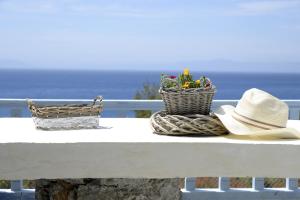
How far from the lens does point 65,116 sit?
9.97 ft

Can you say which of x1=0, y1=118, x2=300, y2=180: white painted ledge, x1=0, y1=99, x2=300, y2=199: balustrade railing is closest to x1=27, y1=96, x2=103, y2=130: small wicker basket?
x1=0, y1=118, x2=300, y2=180: white painted ledge

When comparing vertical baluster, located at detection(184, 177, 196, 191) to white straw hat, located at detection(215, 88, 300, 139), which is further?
vertical baluster, located at detection(184, 177, 196, 191)

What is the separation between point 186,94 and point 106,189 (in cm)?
60

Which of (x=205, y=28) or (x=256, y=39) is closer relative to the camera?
(x=256, y=39)

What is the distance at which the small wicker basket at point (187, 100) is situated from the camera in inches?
114

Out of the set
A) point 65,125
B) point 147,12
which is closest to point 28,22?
point 147,12

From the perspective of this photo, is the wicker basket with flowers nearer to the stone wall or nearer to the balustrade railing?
the stone wall

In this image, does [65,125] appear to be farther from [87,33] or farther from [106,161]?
[87,33]

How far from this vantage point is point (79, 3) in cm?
5062

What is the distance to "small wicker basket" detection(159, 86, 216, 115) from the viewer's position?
9.48 feet

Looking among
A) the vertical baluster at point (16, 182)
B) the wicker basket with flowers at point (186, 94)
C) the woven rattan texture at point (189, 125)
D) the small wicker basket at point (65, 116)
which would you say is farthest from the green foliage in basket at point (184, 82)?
the vertical baluster at point (16, 182)

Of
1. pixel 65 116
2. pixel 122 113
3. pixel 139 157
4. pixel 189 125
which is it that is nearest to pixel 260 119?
pixel 189 125

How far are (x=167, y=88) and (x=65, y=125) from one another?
0.55 m

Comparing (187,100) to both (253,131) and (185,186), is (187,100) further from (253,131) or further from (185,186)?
(185,186)
